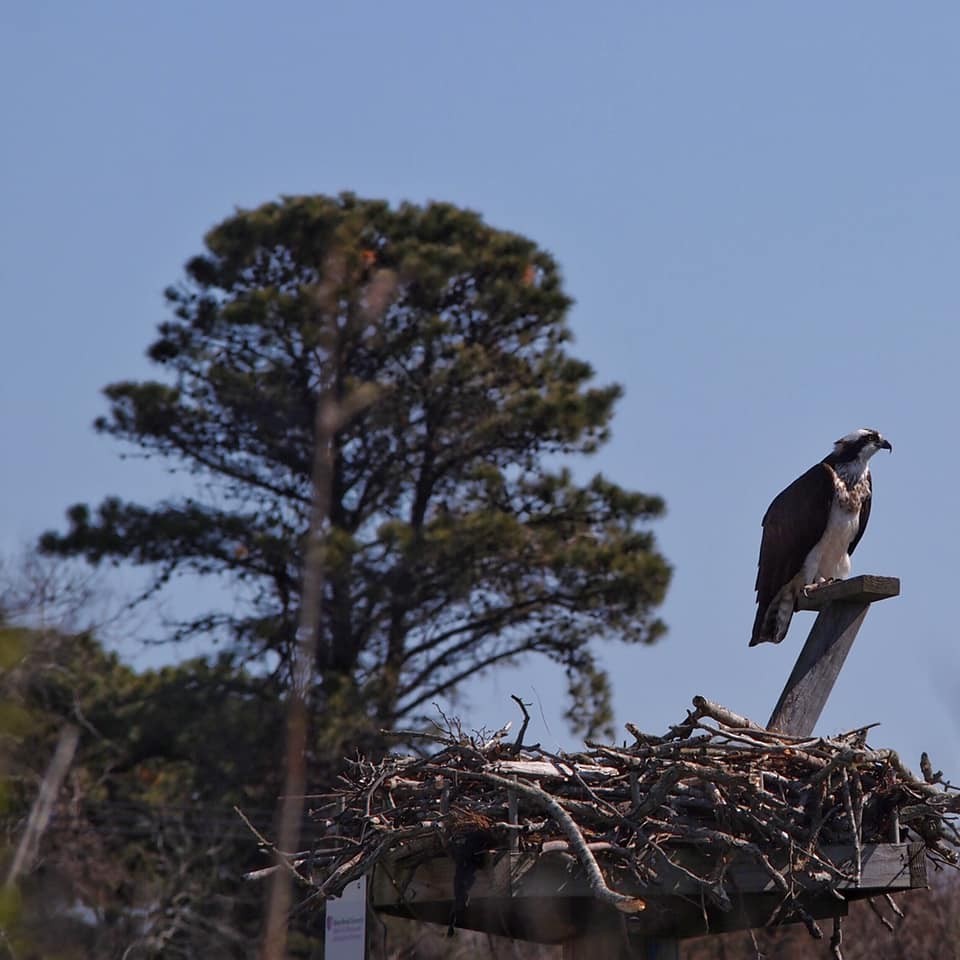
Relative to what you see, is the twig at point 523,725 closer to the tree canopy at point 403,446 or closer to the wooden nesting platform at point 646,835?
the wooden nesting platform at point 646,835

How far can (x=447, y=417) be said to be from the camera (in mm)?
20422

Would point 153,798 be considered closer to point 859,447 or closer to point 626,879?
point 859,447

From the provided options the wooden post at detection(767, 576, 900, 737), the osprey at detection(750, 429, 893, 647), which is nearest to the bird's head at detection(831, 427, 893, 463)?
the osprey at detection(750, 429, 893, 647)

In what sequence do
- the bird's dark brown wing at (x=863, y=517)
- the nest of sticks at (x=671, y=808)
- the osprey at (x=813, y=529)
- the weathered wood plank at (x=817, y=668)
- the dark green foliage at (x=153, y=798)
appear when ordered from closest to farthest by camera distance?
1. the nest of sticks at (x=671, y=808)
2. the weathered wood plank at (x=817, y=668)
3. the osprey at (x=813, y=529)
4. the bird's dark brown wing at (x=863, y=517)
5. the dark green foliage at (x=153, y=798)

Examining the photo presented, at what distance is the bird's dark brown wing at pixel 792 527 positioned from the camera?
7309 millimetres

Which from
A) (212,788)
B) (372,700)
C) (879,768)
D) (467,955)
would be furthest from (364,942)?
(212,788)

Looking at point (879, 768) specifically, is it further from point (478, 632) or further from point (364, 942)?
point (478, 632)

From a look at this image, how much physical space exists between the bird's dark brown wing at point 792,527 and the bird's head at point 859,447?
7.6 inches

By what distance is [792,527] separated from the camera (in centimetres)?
758

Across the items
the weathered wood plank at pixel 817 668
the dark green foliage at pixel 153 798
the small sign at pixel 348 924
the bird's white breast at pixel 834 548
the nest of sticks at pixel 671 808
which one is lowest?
the small sign at pixel 348 924

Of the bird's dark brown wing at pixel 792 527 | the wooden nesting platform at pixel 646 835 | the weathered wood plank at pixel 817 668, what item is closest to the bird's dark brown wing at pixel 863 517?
the bird's dark brown wing at pixel 792 527

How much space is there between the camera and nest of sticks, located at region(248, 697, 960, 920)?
15.6ft

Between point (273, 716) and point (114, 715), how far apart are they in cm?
214

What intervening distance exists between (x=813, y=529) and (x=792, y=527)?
12 centimetres
